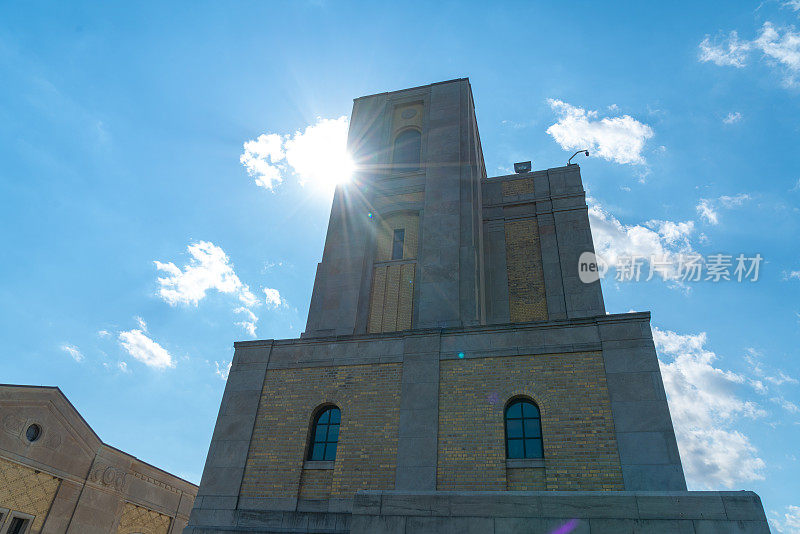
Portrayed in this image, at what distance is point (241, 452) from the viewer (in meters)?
15.0

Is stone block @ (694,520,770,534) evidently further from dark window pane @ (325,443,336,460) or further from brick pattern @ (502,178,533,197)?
brick pattern @ (502,178,533,197)

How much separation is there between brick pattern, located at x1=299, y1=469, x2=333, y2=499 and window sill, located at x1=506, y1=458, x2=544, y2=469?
4.87 m

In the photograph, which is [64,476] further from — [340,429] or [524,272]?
[524,272]

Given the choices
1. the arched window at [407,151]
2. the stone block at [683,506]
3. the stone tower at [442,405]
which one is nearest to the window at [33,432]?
the stone tower at [442,405]

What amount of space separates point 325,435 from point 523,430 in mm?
5682

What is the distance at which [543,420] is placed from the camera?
13172mm

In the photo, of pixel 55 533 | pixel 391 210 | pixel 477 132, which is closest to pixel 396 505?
pixel 391 210

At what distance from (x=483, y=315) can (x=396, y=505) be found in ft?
34.0

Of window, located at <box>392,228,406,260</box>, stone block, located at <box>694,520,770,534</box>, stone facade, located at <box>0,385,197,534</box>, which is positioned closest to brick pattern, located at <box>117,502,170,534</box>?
stone facade, located at <box>0,385,197,534</box>

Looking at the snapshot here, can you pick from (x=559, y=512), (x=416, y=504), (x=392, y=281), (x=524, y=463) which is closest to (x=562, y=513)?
(x=559, y=512)

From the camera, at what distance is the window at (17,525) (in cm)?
1916

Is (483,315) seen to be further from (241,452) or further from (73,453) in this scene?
(73,453)

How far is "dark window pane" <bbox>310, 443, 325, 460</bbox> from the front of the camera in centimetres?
1464

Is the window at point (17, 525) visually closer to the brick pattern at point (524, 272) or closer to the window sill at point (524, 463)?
the window sill at point (524, 463)
